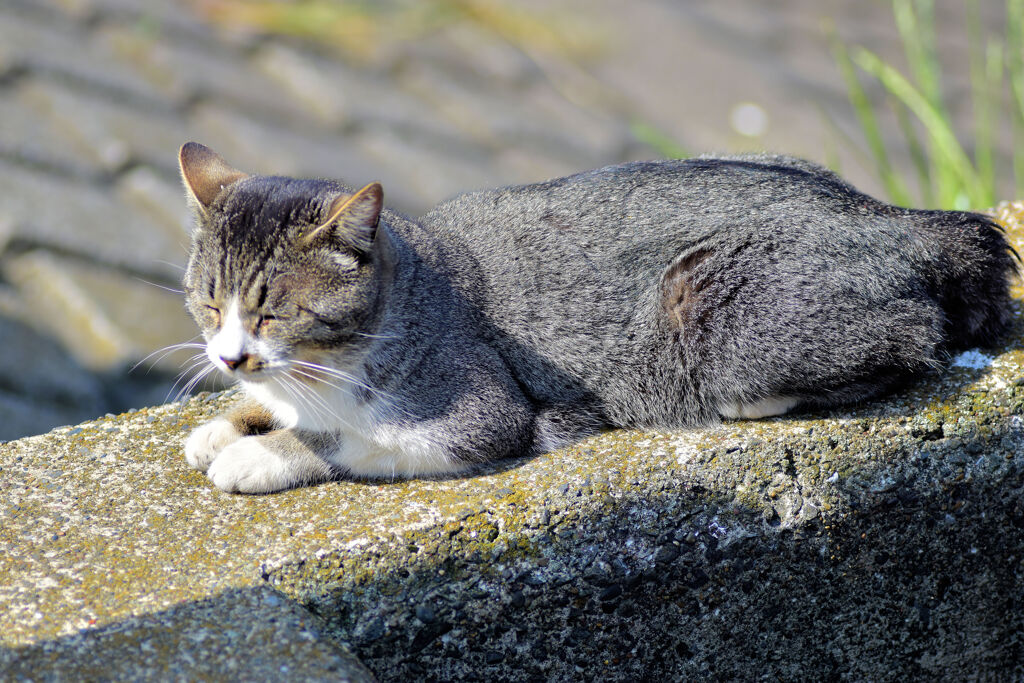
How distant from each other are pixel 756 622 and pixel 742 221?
101 cm

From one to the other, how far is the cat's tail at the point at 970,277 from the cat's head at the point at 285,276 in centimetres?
144

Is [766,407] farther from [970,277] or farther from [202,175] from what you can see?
[202,175]

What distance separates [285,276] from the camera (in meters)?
2.38

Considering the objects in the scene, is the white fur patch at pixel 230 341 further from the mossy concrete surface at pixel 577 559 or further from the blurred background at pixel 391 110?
the blurred background at pixel 391 110

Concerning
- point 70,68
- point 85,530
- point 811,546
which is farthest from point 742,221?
point 70,68

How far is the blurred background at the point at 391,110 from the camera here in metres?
4.23

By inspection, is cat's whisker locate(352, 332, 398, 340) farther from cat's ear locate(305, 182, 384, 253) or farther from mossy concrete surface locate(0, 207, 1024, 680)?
mossy concrete surface locate(0, 207, 1024, 680)

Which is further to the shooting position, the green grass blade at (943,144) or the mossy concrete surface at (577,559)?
the green grass blade at (943,144)

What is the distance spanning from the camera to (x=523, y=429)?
8.38 feet

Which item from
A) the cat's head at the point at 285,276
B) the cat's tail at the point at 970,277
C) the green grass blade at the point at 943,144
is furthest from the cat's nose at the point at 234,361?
the green grass blade at the point at 943,144

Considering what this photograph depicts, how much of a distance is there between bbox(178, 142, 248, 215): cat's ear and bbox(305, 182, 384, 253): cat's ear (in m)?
0.33

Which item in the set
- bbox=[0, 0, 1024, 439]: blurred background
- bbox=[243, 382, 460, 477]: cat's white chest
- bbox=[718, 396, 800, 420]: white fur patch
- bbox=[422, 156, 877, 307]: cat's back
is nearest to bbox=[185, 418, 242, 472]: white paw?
bbox=[243, 382, 460, 477]: cat's white chest

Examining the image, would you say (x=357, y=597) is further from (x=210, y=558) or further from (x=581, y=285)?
(x=581, y=285)

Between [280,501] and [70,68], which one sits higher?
[70,68]
